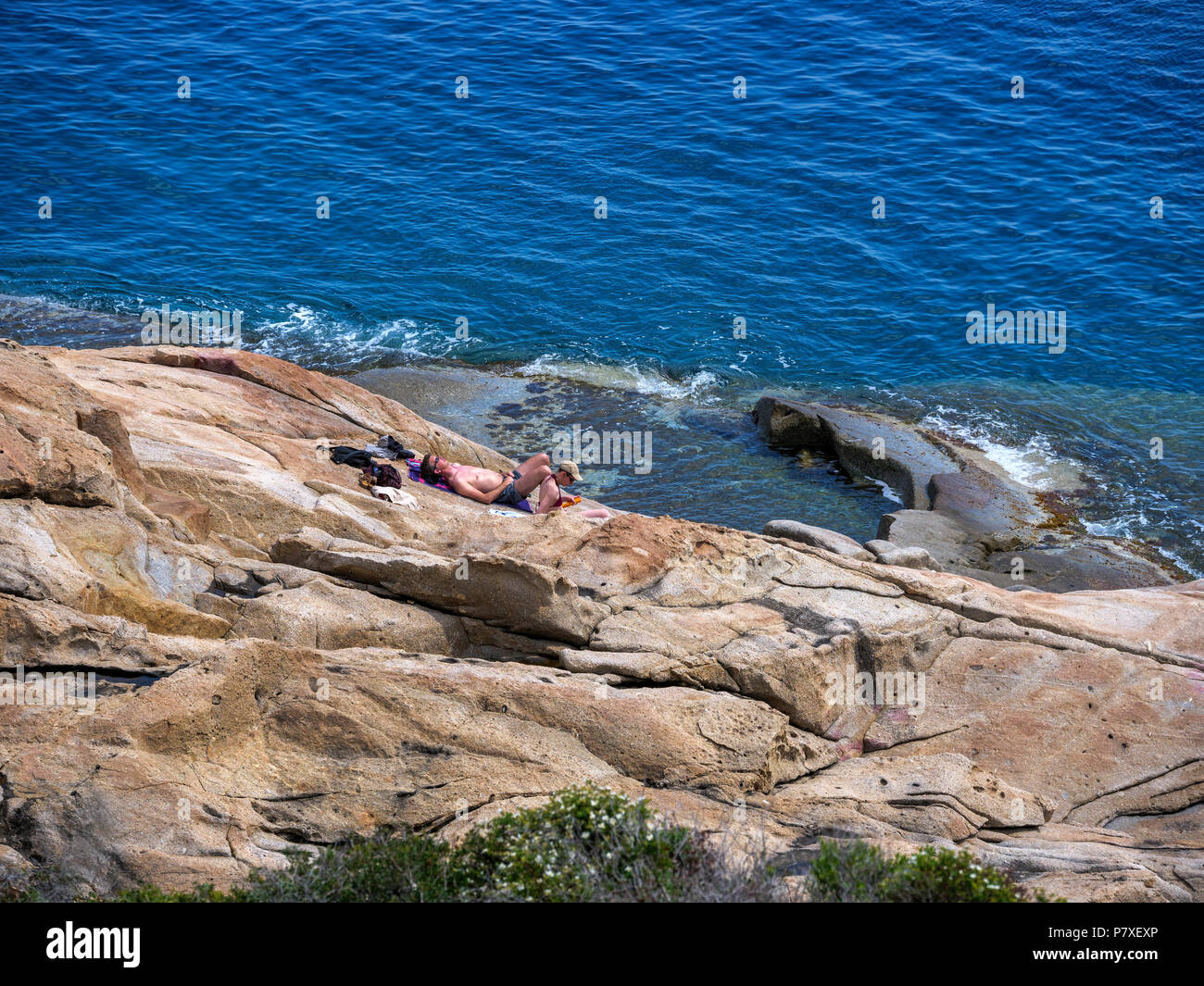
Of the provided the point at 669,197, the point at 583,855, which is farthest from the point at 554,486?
the point at 669,197

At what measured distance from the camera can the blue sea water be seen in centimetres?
2942

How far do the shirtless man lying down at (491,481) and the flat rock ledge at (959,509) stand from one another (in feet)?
13.5

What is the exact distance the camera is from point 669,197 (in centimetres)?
3722

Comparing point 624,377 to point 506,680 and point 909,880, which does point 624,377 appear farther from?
point 909,880

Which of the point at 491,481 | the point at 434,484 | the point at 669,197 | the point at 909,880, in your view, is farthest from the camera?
the point at 669,197

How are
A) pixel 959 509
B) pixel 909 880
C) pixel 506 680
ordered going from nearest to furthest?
1. pixel 909 880
2. pixel 506 680
3. pixel 959 509

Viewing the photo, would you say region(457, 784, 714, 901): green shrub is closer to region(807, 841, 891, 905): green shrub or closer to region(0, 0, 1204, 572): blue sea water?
region(807, 841, 891, 905): green shrub

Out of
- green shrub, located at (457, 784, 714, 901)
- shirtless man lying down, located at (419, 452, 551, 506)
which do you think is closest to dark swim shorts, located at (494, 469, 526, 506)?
shirtless man lying down, located at (419, 452, 551, 506)

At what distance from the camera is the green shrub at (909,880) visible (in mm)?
7059

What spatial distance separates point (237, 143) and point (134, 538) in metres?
32.4

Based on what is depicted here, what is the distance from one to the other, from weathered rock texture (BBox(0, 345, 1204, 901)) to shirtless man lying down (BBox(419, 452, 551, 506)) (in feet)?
7.27

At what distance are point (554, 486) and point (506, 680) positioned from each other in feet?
26.1
